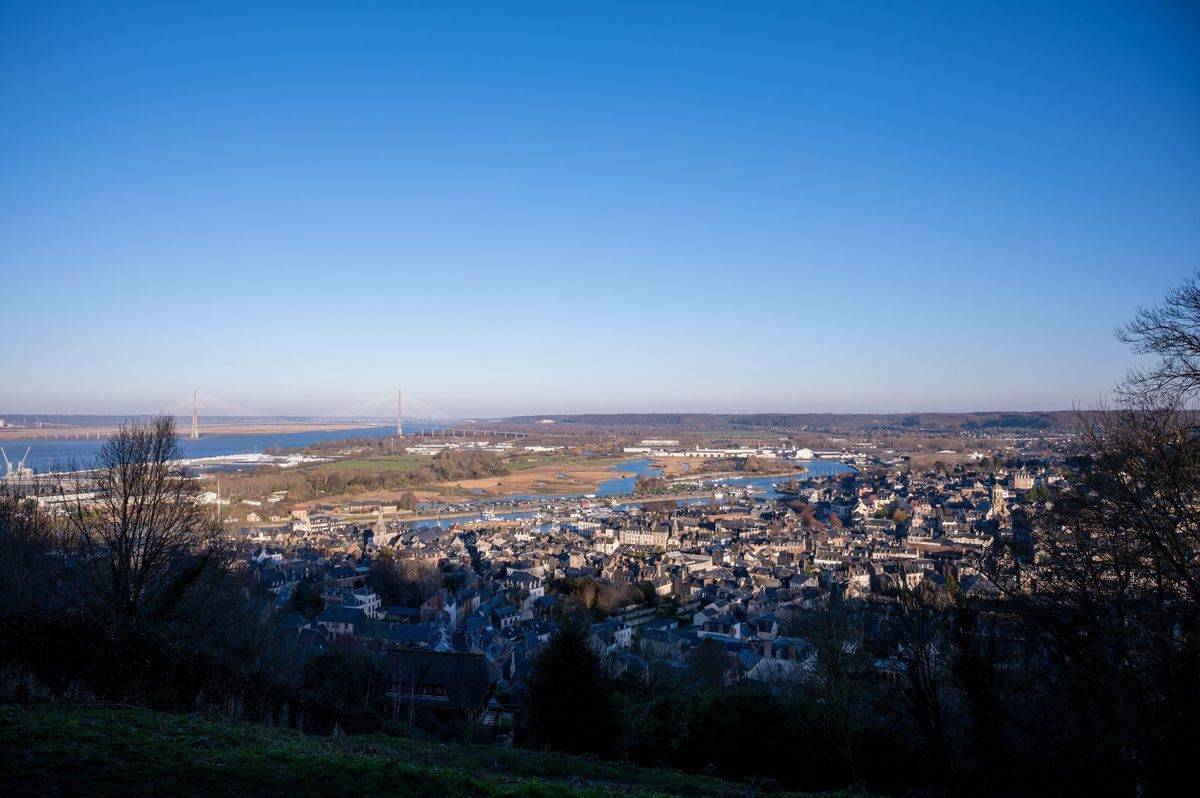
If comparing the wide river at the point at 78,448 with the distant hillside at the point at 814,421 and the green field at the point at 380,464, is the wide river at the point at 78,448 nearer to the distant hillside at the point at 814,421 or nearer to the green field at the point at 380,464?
the green field at the point at 380,464

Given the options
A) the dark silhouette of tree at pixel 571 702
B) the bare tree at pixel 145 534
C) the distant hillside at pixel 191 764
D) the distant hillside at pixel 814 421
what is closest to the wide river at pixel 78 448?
the bare tree at pixel 145 534

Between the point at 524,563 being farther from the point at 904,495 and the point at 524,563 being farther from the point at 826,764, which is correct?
the point at 904,495

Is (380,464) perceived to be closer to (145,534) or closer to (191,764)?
(145,534)

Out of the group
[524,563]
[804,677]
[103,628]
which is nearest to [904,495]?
[524,563]

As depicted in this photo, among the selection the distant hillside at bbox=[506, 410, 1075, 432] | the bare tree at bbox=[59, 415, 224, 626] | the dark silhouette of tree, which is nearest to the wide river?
the bare tree at bbox=[59, 415, 224, 626]

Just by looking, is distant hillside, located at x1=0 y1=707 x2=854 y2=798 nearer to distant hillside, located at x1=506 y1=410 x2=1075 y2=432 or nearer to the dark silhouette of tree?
the dark silhouette of tree
